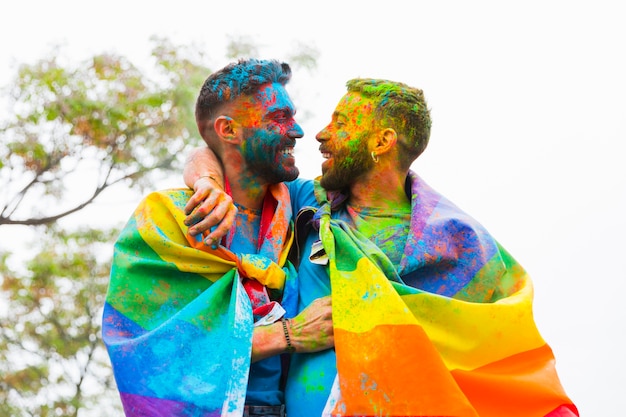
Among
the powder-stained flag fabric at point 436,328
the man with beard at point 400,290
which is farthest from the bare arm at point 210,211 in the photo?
the powder-stained flag fabric at point 436,328

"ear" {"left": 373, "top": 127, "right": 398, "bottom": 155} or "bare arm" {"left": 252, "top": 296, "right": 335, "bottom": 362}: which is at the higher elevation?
"ear" {"left": 373, "top": 127, "right": 398, "bottom": 155}

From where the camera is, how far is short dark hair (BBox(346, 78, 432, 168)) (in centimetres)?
360

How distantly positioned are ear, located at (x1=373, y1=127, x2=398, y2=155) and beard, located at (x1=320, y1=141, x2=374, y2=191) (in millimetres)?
52

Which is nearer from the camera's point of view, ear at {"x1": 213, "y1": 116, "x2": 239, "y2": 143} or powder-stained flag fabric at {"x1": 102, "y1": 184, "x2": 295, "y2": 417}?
powder-stained flag fabric at {"x1": 102, "y1": 184, "x2": 295, "y2": 417}

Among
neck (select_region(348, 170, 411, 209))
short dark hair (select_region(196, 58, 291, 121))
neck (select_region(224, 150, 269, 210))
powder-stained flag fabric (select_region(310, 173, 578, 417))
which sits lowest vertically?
powder-stained flag fabric (select_region(310, 173, 578, 417))

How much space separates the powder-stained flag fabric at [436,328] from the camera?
9.61ft

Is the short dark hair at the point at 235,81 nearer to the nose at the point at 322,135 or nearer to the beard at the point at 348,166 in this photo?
the nose at the point at 322,135

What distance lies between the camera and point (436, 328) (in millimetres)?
3117

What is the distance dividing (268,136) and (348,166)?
0.41 meters

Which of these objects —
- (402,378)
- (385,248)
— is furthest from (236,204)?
(402,378)

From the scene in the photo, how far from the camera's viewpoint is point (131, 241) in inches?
139

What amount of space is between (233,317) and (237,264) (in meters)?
0.29

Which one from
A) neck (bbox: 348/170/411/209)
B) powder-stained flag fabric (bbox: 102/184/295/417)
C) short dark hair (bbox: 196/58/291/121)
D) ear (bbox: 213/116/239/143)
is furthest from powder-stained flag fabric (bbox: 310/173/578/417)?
short dark hair (bbox: 196/58/291/121)

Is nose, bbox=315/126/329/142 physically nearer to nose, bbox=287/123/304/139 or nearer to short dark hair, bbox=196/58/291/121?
nose, bbox=287/123/304/139
